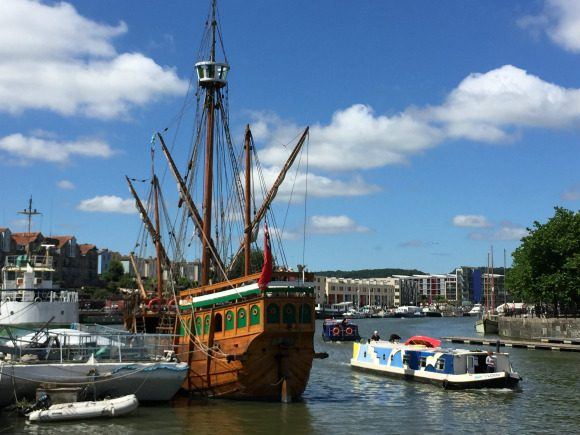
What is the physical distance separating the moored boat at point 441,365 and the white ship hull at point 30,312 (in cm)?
2315

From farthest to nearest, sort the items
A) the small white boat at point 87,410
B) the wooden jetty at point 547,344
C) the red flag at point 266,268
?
1. the wooden jetty at point 547,344
2. the red flag at point 266,268
3. the small white boat at point 87,410

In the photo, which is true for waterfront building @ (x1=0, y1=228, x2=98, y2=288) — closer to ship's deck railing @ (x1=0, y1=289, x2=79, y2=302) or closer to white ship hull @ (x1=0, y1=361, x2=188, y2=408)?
ship's deck railing @ (x1=0, y1=289, x2=79, y2=302)

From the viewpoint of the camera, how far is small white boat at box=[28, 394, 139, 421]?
1198 inches

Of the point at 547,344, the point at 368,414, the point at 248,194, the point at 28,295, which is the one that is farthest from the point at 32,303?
the point at 547,344

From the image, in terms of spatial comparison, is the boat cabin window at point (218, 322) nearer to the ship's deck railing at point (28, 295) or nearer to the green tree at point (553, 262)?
the ship's deck railing at point (28, 295)

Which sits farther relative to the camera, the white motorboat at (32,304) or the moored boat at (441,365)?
the white motorboat at (32,304)

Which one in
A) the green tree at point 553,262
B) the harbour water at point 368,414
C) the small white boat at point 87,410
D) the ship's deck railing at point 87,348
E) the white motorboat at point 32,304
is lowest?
the harbour water at point 368,414

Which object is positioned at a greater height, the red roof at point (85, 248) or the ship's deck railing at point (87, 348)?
the red roof at point (85, 248)

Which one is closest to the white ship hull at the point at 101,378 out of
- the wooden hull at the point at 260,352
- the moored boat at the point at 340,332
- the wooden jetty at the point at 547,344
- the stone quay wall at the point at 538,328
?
the wooden hull at the point at 260,352

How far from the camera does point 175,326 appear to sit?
42.1 metres

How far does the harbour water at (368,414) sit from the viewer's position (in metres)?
30.3

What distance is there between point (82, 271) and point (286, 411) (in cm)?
14470

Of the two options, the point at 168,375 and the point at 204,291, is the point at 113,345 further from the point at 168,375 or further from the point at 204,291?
the point at 204,291

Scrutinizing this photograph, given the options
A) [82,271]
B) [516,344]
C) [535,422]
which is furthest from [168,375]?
[82,271]
